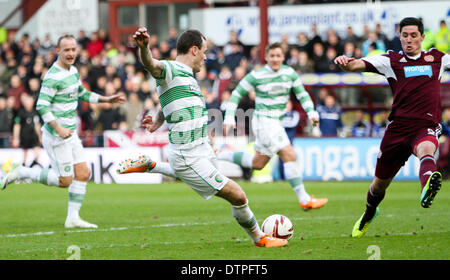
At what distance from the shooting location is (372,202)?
8.67 metres

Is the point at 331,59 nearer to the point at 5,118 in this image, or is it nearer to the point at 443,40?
the point at 443,40

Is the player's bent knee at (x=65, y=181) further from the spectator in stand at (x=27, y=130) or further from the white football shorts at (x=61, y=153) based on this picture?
the spectator in stand at (x=27, y=130)

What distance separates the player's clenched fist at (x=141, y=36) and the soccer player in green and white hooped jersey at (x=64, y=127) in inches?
148

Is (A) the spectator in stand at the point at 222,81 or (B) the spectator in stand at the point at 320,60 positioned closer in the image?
(B) the spectator in stand at the point at 320,60

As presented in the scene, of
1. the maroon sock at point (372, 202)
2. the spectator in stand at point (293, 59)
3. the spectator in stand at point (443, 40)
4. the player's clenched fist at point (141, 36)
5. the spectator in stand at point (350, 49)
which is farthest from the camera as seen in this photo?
the spectator in stand at point (293, 59)

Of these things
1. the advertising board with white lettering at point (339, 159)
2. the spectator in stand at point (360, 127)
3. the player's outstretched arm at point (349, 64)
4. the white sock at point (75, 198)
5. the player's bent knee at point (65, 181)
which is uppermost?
the player's outstretched arm at point (349, 64)

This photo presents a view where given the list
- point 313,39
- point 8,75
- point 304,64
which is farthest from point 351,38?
point 8,75

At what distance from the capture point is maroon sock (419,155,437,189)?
25.0 ft

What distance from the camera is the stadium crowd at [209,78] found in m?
19.9

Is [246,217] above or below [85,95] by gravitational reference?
below

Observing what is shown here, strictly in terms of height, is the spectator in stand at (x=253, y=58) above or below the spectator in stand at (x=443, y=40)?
below

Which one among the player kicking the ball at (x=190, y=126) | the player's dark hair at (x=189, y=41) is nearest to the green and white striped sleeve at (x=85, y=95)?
the player kicking the ball at (x=190, y=126)

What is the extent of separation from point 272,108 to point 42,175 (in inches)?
152

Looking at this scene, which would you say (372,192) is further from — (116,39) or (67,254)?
(116,39)
